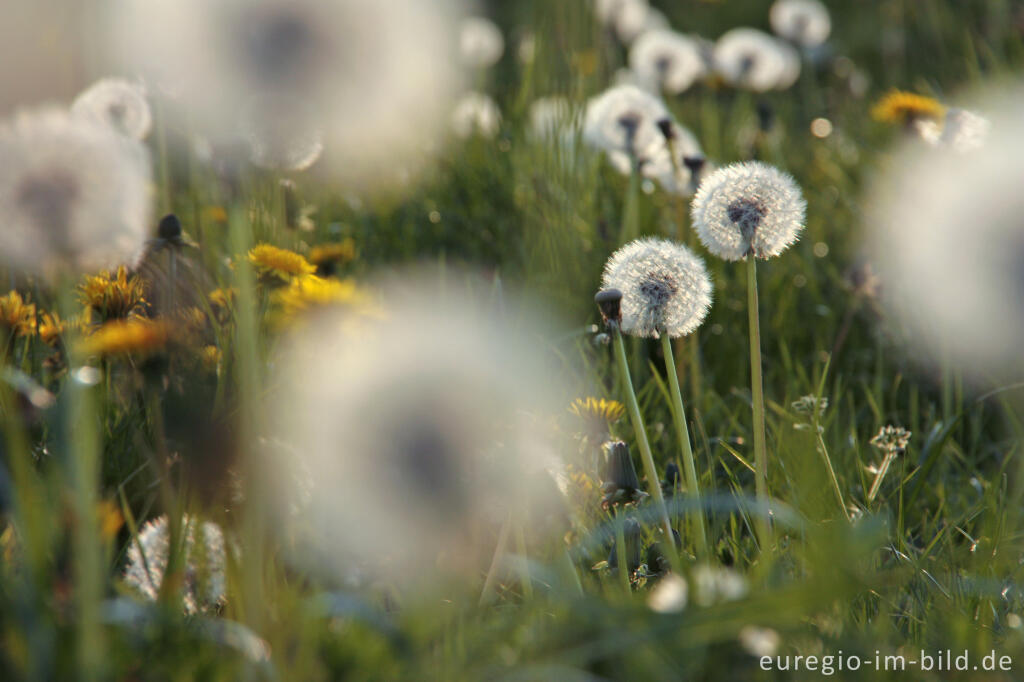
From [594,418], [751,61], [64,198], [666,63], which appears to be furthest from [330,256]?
[751,61]

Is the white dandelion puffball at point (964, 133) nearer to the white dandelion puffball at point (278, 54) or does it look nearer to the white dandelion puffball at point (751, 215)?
the white dandelion puffball at point (751, 215)

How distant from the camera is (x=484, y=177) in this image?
2.69 metres

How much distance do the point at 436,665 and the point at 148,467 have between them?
680 millimetres

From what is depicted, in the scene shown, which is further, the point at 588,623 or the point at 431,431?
the point at 431,431

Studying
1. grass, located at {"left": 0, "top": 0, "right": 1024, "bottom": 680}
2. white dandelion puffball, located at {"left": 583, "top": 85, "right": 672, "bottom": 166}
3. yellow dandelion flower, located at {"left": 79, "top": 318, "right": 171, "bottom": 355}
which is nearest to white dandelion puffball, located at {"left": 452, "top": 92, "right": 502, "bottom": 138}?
grass, located at {"left": 0, "top": 0, "right": 1024, "bottom": 680}

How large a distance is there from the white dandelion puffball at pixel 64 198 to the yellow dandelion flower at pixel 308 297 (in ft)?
1.79

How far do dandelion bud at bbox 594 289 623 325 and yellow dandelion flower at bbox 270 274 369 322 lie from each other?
549mm

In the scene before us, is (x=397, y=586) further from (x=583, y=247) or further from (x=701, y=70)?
(x=701, y=70)

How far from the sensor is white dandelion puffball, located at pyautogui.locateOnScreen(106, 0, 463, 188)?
4.88 ft

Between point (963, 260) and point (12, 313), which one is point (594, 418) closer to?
point (963, 260)

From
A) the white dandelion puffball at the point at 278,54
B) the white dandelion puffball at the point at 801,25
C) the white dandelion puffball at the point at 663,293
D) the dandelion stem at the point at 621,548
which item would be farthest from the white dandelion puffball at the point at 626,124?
the white dandelion puffball at the point at 801,25

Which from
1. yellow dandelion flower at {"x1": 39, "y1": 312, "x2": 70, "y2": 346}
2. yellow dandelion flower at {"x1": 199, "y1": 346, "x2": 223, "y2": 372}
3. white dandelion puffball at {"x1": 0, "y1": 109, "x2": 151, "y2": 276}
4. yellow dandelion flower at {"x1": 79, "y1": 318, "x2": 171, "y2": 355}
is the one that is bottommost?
yellow dandelion flower at {"x1": 199, "y1": 346, "x2": 223, "y2": 372}

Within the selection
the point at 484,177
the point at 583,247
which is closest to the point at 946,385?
the point at 583,247

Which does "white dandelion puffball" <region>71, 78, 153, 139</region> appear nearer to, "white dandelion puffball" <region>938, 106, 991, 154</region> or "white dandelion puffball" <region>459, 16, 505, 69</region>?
"white dandelion puffball" <region>938, 106, 991, 154</region>
